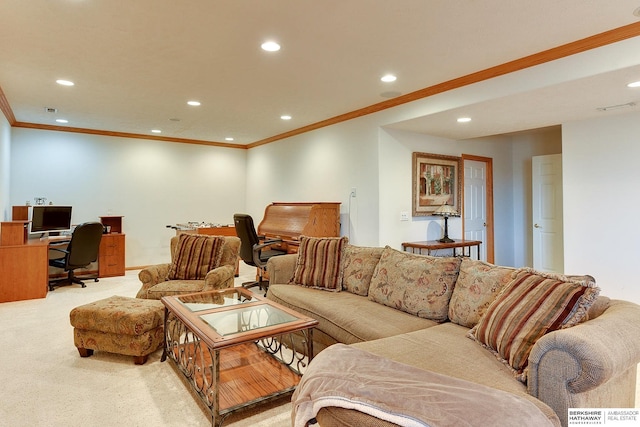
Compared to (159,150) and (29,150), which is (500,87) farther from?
(29,150)

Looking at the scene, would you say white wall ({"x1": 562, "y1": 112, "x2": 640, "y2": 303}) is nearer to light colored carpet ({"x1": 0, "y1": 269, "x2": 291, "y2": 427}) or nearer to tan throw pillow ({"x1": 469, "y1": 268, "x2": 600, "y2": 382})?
tan throw pillow ({"x1": 469, "y1": 268, "x2": 600, "y2": 382})

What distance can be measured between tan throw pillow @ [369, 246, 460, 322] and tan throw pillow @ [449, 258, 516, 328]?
0.22 feet

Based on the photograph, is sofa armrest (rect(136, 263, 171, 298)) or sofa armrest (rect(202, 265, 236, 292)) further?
sofa armrest (rect(136, 263, 171, 298))

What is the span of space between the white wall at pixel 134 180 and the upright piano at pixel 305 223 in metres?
2.32

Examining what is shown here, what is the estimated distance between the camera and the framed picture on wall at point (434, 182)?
4789 mm

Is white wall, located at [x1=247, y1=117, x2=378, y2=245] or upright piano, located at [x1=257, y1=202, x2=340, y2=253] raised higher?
white wall, located at [x1=247, y1=117, x2=378, y2=245]

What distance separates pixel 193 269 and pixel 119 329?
113 centimetres

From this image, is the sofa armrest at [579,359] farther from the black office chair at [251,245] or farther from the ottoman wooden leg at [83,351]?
the black office chair at [251,245]

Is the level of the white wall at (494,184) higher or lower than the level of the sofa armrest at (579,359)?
higher

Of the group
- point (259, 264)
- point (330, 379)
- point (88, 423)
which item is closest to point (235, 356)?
point (88, 423)

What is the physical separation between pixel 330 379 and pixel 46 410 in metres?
1.89

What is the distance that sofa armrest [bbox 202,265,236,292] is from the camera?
3301 mm

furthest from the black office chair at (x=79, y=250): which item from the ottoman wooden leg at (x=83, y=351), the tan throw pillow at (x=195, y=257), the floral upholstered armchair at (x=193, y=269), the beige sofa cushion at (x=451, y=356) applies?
the beige sofa cushion at (x=451, y=356)

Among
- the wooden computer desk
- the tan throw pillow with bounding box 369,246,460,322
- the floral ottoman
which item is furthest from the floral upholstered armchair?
the wooden computer desk
